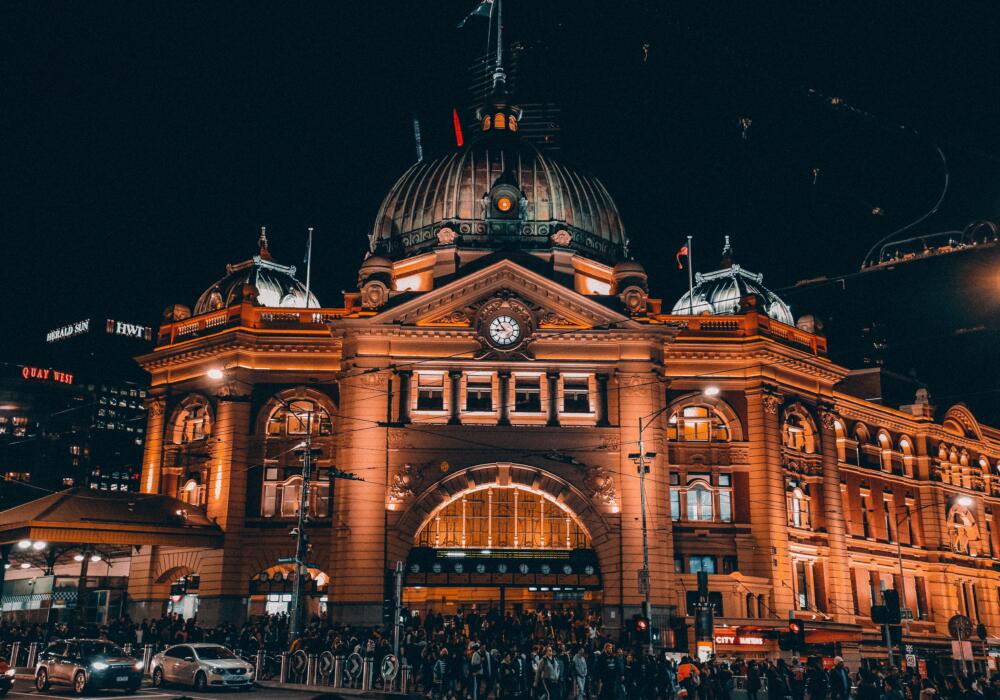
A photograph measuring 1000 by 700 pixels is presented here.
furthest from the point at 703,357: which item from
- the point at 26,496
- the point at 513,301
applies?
the point at 26,496

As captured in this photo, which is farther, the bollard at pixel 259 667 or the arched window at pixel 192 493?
the arched window at pixel 192 493

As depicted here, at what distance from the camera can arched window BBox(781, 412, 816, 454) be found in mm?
63103

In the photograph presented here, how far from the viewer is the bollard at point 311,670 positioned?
39.1 meters

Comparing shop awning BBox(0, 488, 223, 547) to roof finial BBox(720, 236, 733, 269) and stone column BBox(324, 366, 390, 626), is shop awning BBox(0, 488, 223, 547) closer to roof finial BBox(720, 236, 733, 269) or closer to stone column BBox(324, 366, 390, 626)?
stone column BBox(324, 366, 390, 626)

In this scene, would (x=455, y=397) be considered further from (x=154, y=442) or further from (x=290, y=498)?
(x=154, y=442)

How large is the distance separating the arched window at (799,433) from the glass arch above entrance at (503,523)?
15266 millimetres

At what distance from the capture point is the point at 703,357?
200 feet

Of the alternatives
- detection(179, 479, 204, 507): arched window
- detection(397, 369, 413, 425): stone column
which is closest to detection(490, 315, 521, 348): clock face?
detection(397, 369, 413, 425): stone column

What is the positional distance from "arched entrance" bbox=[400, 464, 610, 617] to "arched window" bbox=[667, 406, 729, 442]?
8.65 m

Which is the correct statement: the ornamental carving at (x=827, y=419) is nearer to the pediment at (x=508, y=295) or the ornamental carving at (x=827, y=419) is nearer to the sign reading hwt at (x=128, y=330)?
the pediment at (x=508, y=295)

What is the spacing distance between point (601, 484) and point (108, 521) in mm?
24361

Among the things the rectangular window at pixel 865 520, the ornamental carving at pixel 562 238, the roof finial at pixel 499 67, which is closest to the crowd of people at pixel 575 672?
the ornamental carving at pixel 562 238

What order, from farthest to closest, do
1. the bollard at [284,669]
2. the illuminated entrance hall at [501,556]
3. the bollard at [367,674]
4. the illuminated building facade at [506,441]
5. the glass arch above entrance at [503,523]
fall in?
the glass arch above entrance at [503,523] < the illuminated building facade at [506,441] < the illuminated entrance hall at [501,556] < the bollard at [284,669] < the bollard at [367,674]

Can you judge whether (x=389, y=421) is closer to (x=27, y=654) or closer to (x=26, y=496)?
(x=27, y=654)
